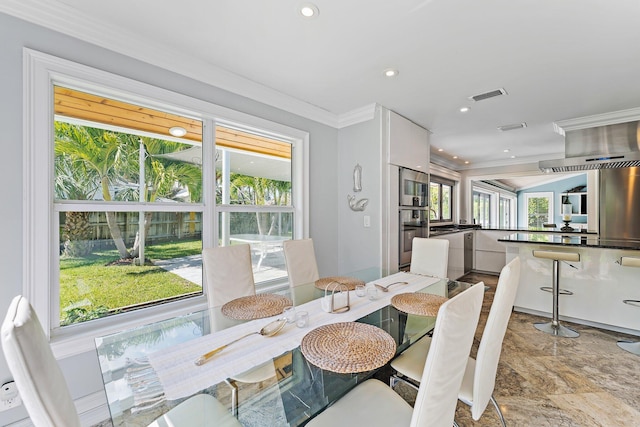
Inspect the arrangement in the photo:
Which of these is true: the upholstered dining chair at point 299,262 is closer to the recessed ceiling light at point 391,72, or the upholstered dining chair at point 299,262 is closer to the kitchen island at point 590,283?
the recessed ceiling light at point 391,72

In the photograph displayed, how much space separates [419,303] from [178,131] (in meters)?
2.27

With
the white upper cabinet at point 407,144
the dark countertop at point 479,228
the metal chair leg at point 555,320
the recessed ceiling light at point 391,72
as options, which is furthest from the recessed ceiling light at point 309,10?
the dark countertop at point 479,228

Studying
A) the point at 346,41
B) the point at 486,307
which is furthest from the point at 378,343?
the point at 486,307

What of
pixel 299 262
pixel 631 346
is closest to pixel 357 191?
pixel 299 262

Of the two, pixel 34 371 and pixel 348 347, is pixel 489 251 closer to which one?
pixel 348 347

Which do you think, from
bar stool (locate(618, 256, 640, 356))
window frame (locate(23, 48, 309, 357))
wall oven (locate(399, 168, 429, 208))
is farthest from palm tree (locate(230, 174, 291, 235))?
bar stool (locate(618, 256, 640, 356))

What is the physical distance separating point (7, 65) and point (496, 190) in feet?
28.9

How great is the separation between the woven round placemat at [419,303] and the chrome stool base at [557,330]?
2143 millimetres

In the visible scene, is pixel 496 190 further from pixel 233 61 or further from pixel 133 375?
pixel 133 375

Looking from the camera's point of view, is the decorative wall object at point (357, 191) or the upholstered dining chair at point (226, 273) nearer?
the upholstered dining chair at point (226, 273)

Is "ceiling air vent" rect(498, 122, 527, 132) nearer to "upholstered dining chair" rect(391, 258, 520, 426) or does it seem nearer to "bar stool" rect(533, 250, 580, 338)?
"bar stool" rect(533, 250, 580, 338)

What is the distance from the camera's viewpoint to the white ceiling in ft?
5.10

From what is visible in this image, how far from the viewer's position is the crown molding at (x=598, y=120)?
9.85 feet

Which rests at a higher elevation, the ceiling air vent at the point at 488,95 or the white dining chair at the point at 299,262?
the ceiling air vent at the point at 488,95
